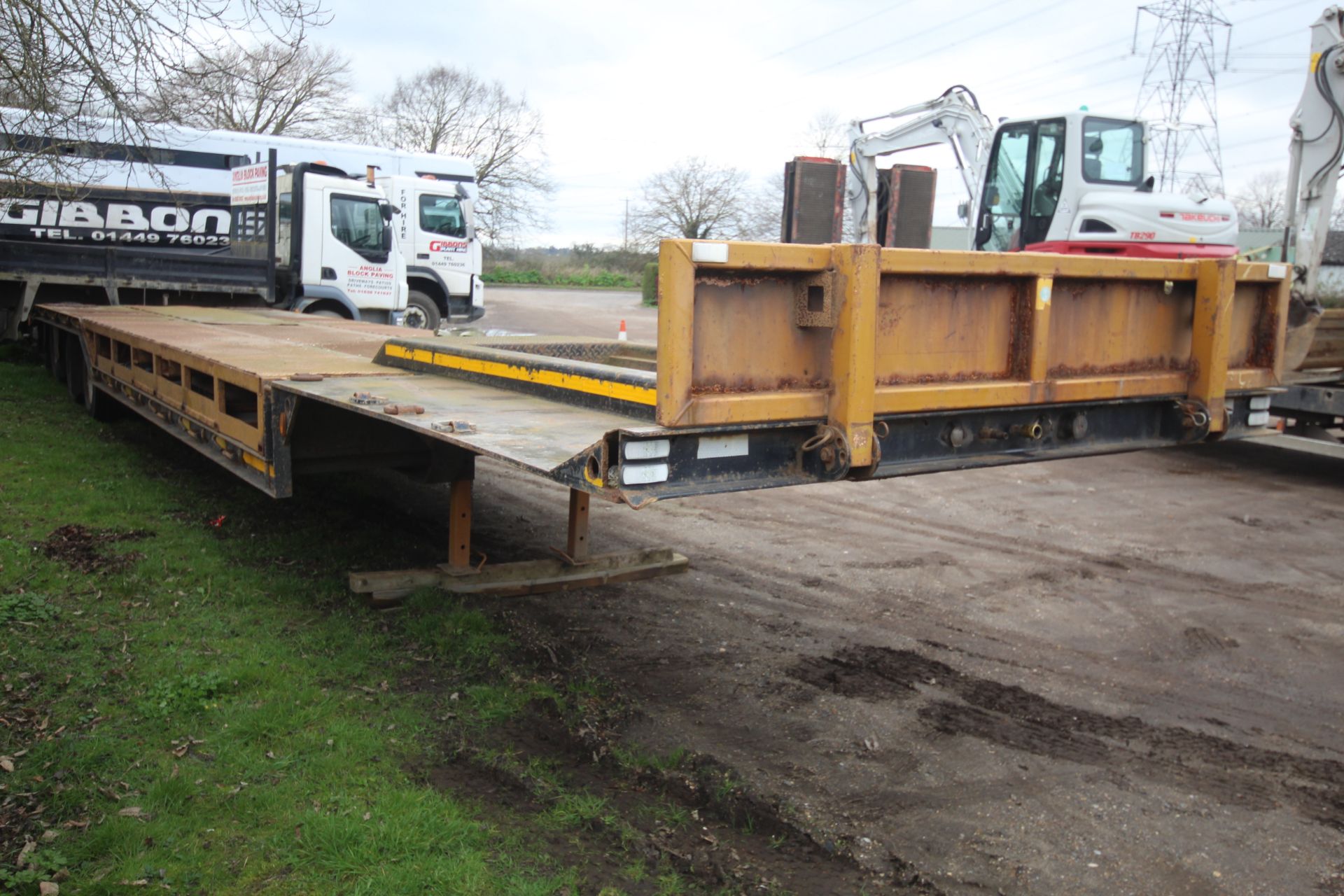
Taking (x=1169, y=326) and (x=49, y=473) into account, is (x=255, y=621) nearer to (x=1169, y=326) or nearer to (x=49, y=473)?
(x=49, y=473)

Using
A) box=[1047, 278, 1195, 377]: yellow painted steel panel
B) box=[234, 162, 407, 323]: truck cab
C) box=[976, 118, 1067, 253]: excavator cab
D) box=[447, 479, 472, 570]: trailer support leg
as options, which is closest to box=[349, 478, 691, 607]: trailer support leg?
box=[447, 479, 472, 570]: trailer support leg

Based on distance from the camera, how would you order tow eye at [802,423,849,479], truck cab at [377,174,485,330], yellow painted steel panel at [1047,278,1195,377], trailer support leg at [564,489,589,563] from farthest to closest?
1. truck cab at [377,174,485,330]
2. trailer support leg at [564,489,589,563]
3. yellow painted steel panel at [1047,278,1195,377]
4. tow eye at [802,423,849,479]

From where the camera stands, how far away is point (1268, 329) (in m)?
5.02

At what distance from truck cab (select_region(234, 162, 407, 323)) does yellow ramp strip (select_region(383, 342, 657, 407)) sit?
8.40 metres

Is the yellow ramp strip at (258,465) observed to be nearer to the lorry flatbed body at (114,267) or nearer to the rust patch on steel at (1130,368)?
the rust patch on steel at (1130,368)

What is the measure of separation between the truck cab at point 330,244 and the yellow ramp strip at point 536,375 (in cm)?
840

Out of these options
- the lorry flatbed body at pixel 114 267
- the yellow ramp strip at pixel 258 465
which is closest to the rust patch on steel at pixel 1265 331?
the yellow ramp strip at pixel 258 465

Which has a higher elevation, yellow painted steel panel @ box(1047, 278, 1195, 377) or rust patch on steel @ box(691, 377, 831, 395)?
yellow painted steel panel @ box(1047, 278, 1195, 377)

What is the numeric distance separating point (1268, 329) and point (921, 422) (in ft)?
6.92

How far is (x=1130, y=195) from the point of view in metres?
10.4

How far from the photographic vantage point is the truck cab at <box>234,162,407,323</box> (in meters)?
14.4

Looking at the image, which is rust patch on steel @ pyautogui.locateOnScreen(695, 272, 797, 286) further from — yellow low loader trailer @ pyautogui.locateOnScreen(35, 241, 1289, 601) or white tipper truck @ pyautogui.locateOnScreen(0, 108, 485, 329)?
white tipper truck @ pyautogui.locateOnScreen(0, 108, 485, 329)

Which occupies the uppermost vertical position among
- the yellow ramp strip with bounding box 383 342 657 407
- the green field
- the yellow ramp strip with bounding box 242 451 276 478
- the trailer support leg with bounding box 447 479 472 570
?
the yellow ramp strip with bounding box 383 342 657 407

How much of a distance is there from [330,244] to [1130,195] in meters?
10.4
